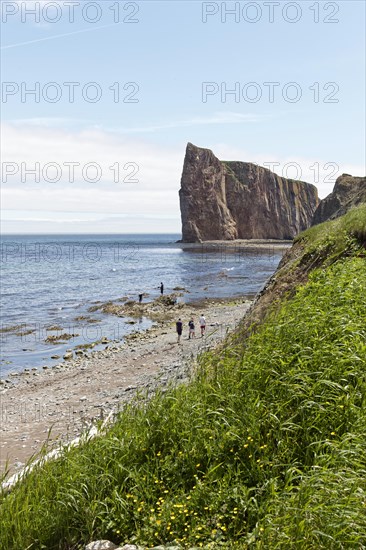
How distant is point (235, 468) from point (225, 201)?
177604 mm

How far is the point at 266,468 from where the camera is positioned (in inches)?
190

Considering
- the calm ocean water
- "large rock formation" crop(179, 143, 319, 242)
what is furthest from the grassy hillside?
"large rock formation" crop(179, 143, 319, 242)

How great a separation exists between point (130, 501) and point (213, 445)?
3.65 feet

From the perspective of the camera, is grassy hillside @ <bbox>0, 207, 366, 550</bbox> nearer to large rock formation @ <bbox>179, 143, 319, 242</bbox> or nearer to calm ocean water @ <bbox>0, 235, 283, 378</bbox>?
calm ocean water @ <bbox>0, 235, 283, 378</bbox>

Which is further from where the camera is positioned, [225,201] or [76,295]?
[225,201]

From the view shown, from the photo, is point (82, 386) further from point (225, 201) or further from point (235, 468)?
point (225, 201)

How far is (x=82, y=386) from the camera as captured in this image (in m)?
18.9

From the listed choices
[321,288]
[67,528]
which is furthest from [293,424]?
[321,288]

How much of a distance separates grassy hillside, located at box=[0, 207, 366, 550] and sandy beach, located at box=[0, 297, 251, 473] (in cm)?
272

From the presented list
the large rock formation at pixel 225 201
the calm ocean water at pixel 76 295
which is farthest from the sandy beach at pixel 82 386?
the large rock formation at pixel 225 201

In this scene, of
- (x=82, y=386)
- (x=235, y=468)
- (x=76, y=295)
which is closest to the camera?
(x=235, y=468)

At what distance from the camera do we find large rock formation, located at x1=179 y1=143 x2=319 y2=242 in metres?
167

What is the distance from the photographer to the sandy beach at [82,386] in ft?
42.3

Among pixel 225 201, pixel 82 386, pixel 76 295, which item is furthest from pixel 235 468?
pixel 225 201
